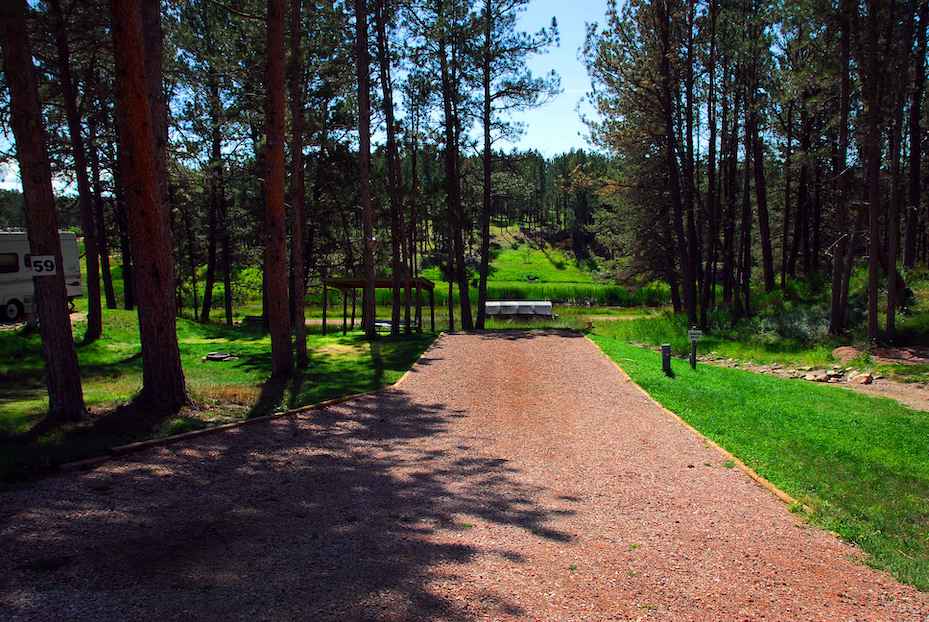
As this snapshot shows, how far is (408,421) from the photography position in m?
9.70

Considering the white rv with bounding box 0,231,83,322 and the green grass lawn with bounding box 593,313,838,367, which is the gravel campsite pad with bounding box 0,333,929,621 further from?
the white rv with bounding box 0,231,83,322

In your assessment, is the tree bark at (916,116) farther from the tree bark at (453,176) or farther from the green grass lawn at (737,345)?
the tree bark at (453,176)

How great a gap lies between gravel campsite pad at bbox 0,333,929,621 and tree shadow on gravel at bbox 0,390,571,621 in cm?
2

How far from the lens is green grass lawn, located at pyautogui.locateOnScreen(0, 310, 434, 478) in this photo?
25.3 feet

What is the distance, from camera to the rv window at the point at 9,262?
20.9 meters

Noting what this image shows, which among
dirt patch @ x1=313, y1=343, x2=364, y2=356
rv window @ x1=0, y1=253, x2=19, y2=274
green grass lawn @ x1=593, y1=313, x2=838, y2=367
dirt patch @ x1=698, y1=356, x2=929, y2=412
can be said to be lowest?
dirt patch @ x1=698, y1=356, x2=929, y2=412

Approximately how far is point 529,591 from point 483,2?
24321 millimetres

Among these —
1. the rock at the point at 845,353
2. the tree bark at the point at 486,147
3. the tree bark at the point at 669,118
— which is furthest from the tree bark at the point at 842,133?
the tree bark at the point at 486,147

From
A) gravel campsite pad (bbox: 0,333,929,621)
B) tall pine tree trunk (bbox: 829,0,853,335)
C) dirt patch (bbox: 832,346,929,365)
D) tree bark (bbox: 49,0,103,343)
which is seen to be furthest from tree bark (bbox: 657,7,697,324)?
tree bark (bbox: 49,0,103,343)

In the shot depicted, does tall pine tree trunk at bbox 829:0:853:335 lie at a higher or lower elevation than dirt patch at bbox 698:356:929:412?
higher

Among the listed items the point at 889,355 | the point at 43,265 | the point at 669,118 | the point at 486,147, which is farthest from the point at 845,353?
the point at 43,265

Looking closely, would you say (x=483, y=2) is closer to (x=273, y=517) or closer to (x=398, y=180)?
(x=398, y=180)

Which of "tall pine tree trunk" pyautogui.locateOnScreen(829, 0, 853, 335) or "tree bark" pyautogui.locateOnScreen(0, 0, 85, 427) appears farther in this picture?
"tall pine tree trunk" pyautogui.locateOnScreen(829, 0, 853, 335)

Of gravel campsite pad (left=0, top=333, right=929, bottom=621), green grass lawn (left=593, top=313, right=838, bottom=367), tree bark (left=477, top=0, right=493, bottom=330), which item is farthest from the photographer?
tree bark (left=477, top=0, right=493, bottom=330)
